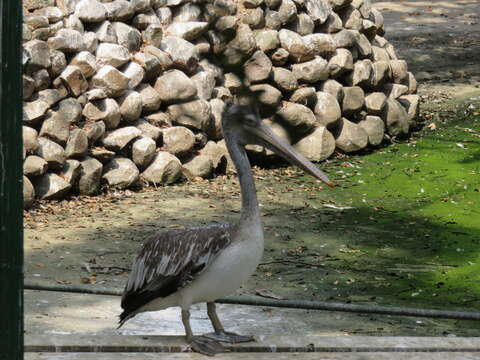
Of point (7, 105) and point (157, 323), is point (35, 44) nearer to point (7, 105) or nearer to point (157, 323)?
point (157, 323)

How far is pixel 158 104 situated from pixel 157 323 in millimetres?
3755

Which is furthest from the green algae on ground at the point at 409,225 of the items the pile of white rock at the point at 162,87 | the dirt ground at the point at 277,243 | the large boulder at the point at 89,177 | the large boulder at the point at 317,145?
the large boulder at the point at 89,177

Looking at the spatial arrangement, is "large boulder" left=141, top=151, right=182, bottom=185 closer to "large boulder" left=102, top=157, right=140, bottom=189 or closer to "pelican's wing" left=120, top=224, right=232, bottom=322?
"large boulder" left=102, top=157, right=140, bottom=189

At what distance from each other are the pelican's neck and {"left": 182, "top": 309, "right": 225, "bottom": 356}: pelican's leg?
0.48 metres

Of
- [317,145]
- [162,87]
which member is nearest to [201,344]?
[162,87]

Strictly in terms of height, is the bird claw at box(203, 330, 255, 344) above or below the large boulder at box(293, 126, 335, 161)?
above

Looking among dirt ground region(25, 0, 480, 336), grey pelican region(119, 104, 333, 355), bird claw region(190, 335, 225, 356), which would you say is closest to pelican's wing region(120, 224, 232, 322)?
grey pelican region(119, 104, 333, 355)

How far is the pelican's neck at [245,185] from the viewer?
12.4 feet

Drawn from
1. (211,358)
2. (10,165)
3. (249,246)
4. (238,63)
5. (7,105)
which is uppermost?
(238,63)

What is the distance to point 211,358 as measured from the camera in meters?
3.84

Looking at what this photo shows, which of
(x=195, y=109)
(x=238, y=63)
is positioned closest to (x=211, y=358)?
(x=238, y=63)

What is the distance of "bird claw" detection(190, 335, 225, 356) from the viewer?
12.7ft

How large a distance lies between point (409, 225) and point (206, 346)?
13.9 ft

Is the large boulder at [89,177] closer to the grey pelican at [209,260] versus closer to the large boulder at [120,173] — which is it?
the large boulder at [120,173]
